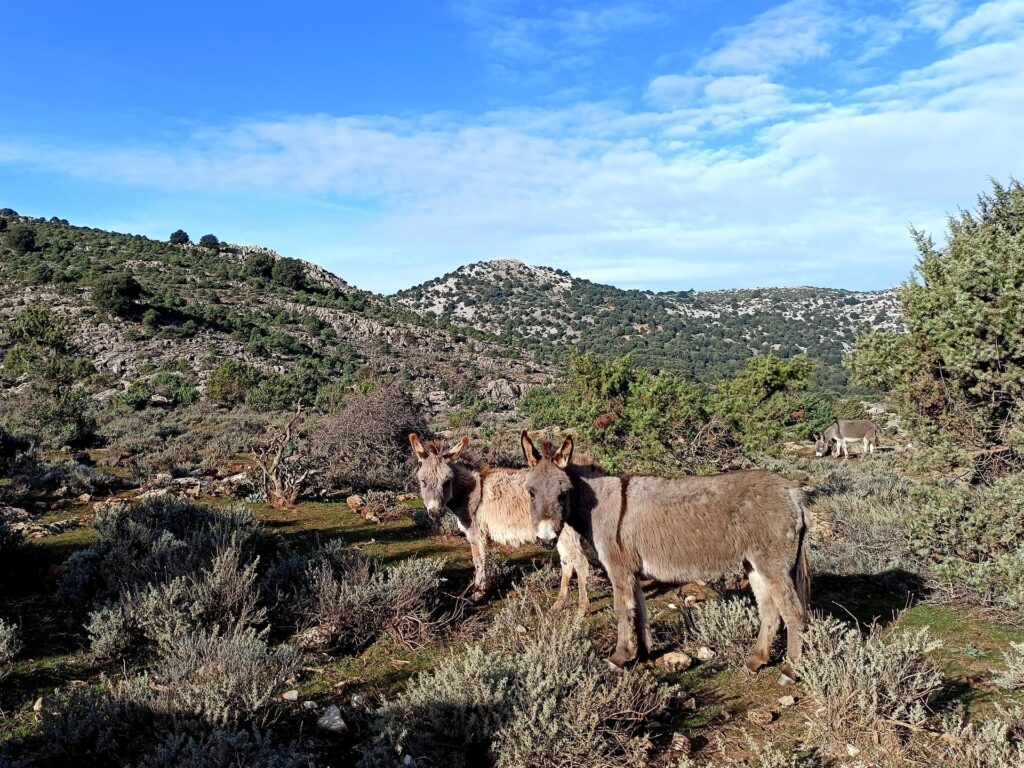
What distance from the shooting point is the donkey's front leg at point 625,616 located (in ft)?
18.1

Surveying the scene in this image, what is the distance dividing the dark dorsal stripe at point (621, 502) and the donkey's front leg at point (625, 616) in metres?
0.37

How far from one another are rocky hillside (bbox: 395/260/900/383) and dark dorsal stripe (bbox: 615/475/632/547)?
52.6 meters

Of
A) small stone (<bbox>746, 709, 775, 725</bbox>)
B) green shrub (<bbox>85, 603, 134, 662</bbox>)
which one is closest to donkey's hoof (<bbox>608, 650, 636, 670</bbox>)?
small stone (<bbox>746, 709, 775, 725</bbox>)

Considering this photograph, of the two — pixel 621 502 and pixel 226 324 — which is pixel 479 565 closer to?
pixel 621 502

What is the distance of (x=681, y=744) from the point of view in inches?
168

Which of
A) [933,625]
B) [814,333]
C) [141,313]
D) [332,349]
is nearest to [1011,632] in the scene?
[933,625]

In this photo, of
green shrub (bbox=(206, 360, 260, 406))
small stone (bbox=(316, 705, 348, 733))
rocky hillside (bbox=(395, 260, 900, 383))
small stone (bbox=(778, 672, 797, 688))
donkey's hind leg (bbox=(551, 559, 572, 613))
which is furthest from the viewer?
rocky hillside (bbox=(395, 260, 900, 383))

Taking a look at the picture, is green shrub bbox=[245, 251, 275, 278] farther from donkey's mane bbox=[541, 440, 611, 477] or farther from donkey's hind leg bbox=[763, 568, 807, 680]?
donkey's hind leg bbox=[763, 568, 807, 680]

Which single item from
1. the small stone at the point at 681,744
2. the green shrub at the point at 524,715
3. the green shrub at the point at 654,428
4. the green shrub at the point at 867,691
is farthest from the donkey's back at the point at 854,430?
the green shrub at the point at 524,715

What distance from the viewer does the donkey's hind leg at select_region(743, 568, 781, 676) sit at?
17.8ft

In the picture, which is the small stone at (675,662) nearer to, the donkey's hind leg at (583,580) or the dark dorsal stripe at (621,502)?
the dark dorsal stripe at (621,502)

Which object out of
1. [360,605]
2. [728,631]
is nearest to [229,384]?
[360,605]

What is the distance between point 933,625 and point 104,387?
37.4 meters

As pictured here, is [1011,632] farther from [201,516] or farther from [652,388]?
[201,516]
